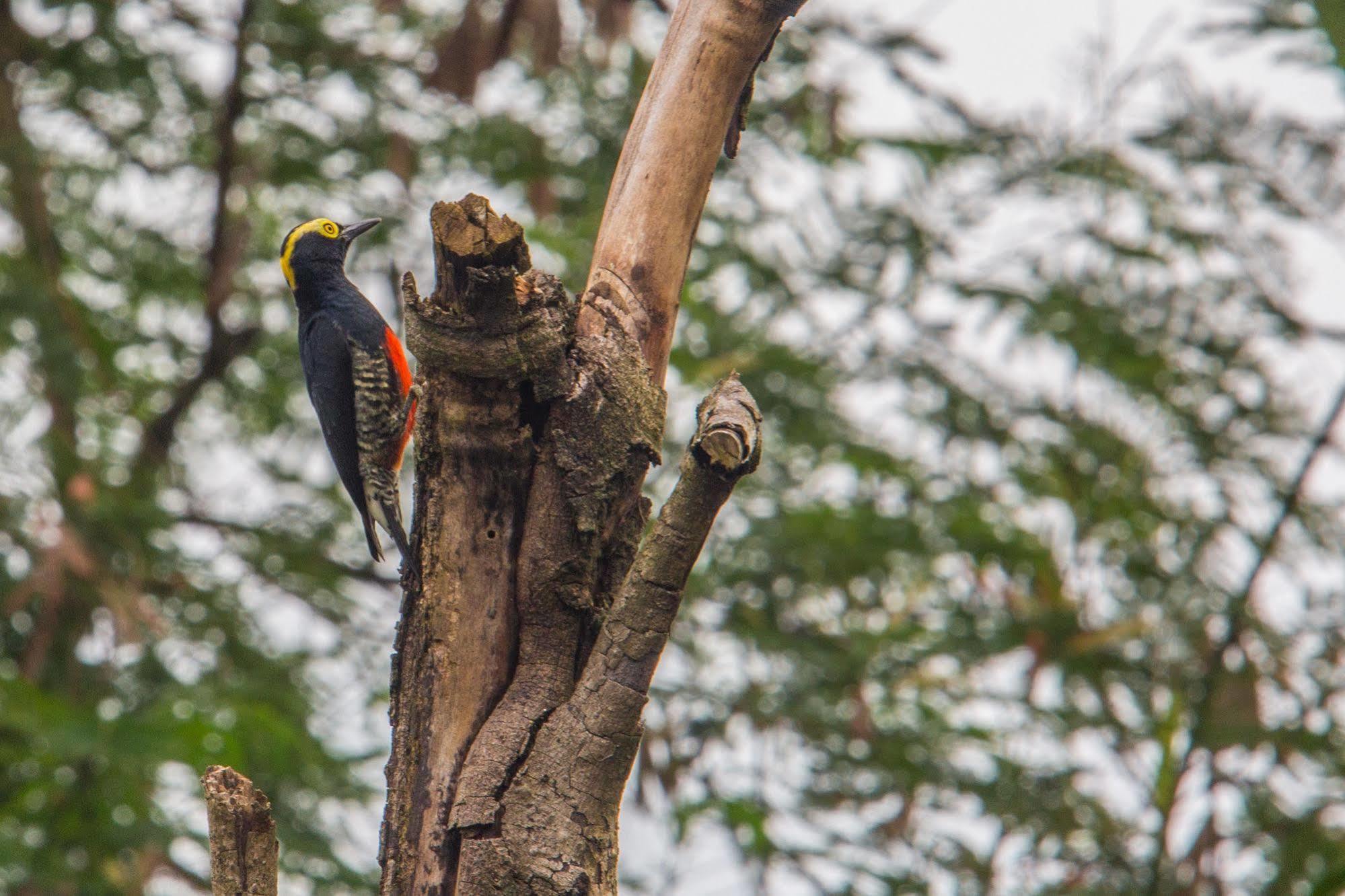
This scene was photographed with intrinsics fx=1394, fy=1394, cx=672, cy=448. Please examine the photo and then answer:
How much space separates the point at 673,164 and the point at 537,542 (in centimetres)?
81

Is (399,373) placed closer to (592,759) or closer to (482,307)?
(482,307)

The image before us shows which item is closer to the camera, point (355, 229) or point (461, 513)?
point (461, 513)

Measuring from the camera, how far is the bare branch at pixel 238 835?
6.96ft

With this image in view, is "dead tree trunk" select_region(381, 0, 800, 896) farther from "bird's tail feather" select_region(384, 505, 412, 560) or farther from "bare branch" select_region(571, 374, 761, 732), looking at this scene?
"bird's tail feather" select_region(384, 505, 412, 560)

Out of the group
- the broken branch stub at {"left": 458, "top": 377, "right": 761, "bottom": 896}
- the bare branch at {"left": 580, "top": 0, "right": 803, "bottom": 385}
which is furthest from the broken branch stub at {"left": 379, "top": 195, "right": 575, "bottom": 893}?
the bare branch at {"left": 580, "top": 0, "right": 803, "bottom": 385}

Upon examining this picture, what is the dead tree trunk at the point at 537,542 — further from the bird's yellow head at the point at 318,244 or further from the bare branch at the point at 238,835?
the bird's yellow head at the point at 318,244

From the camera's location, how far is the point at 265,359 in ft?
24.7

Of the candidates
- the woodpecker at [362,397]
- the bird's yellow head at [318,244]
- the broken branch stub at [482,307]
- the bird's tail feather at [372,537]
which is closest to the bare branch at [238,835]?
the broken branch stub at [482,307]

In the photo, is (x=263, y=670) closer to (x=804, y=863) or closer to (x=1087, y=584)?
(x=804, y=863)

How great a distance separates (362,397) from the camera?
165 inches

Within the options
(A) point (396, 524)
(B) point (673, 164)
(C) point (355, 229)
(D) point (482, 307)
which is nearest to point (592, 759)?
(D) point (482, 307)

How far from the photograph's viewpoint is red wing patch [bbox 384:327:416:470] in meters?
4.27

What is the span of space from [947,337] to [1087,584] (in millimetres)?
1333

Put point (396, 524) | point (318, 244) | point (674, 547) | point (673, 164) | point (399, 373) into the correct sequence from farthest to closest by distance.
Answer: point (318, 244) → point (399, 373) → point (396, 524) → point (673, 164) → point (674, 547)
